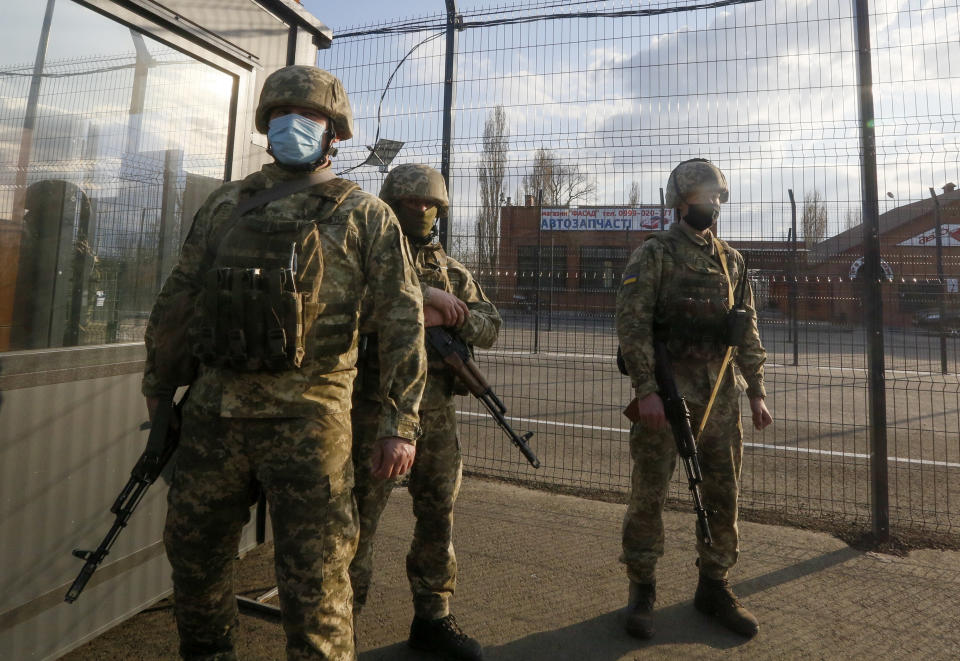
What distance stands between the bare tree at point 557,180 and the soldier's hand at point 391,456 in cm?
305

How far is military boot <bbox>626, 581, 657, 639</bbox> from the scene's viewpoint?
8.64 feet

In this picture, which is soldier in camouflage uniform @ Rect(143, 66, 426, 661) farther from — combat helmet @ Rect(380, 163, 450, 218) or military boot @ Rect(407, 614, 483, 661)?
military boot @ Rect(407, 614, 483, 661)

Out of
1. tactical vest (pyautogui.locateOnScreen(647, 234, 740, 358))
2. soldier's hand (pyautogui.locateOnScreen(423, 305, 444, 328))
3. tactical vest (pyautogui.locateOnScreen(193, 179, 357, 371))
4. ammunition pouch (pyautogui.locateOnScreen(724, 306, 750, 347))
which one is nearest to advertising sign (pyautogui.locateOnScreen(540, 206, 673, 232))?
tactical vest (pyautogui.locateOnScreen(647, 234, 740, 358))

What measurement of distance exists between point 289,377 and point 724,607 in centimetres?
220

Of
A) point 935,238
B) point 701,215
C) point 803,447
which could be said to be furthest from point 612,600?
point 803,447

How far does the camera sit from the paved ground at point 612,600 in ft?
8.34

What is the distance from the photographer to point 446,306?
2521 mm

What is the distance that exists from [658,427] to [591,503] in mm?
1827

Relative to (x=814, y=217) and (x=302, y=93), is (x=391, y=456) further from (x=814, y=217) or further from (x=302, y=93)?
(x=814, y=217)

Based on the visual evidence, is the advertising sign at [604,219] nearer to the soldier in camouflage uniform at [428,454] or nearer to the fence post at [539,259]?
the fence post at [539,259]

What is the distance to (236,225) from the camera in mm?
1807

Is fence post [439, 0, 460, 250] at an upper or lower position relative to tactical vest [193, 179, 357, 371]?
upper

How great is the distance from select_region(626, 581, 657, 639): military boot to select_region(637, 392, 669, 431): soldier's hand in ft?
2.42

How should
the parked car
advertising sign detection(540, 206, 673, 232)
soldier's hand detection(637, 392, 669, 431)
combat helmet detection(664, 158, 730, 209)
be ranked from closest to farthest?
soldier's hand detection(637, 392, 669, 431) < combat helmet detection(664, 158, 730, 209) < advertising sign detection(540, 206, 673, 232) < the parked car
